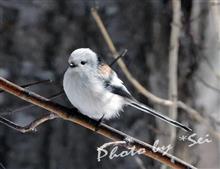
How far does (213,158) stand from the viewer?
1.67 meters

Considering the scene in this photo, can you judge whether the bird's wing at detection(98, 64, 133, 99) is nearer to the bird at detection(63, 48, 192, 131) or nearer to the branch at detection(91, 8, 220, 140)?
the bird at detection(63, 48, 192, 131)

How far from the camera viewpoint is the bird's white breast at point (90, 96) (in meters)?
0.95

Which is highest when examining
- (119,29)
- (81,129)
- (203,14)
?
(203,14)

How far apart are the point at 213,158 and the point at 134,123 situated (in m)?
0.26

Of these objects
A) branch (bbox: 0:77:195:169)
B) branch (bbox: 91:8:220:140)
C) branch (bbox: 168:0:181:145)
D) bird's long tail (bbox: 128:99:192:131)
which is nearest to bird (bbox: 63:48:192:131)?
bird's long tail (bbox: 128:99:192:131)

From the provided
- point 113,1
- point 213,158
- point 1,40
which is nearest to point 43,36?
point 1,40

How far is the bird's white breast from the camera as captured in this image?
3.12ft

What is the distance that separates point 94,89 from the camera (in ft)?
3.48

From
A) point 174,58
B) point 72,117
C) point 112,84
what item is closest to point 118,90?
point 112,84

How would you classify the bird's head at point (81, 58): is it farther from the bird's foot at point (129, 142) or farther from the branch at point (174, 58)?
the branch at point (174, 58)

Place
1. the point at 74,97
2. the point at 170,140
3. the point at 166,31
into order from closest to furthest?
1. the point at 74,97
2. the point at 170,140
3. the point at 166,31

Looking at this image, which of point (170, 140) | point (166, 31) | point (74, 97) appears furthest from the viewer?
point (166, 31)

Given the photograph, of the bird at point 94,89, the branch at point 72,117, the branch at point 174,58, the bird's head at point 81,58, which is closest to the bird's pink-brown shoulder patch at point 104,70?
the bird at point 94,89

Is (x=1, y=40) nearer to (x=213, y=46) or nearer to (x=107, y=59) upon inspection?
(x=107, y=59)
